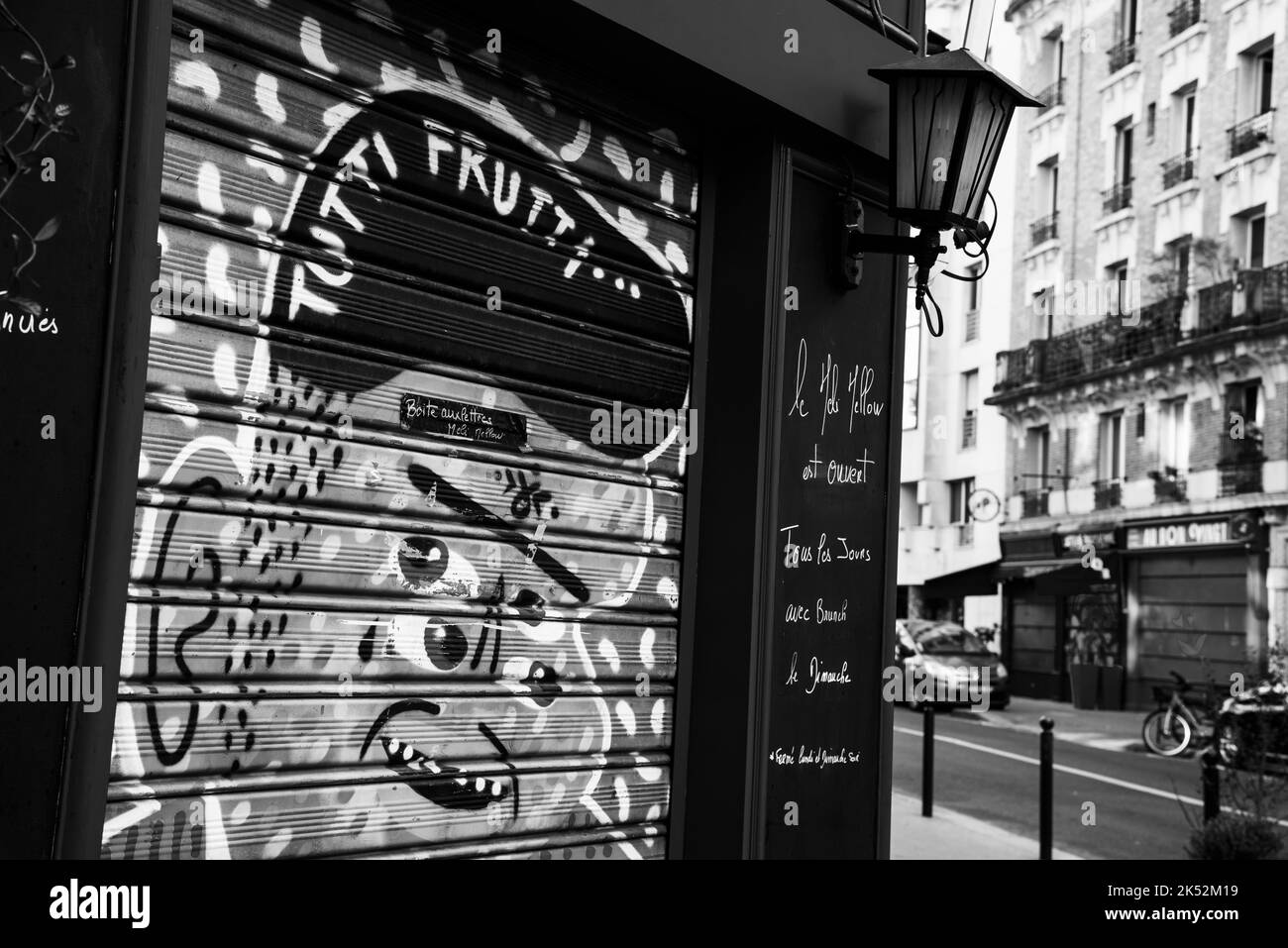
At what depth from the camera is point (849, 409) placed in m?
5.52

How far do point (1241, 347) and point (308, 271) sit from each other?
2440 centimetres

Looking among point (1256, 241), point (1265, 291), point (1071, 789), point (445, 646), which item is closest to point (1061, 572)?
point (1265, 291)

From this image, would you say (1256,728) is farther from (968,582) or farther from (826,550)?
(968,582)

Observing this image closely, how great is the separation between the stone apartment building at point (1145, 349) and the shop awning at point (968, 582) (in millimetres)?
579

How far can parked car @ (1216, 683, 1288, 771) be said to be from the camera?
9609 millimetres

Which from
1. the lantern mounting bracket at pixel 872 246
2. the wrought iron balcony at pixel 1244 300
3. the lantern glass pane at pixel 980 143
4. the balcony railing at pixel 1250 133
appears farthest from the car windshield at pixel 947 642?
the lantern glass pane at pixel 980 143

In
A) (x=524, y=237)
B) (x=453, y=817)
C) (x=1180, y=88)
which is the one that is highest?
(x=1180, y=88)

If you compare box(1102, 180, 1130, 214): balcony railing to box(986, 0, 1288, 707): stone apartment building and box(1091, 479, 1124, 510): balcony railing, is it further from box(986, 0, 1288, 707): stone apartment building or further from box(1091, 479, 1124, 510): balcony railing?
box(1091, 479, 1124, 510): balcony railing

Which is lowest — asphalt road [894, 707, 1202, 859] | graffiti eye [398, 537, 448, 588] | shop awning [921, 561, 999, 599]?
asphalt road [894, 707, 1202, 859]

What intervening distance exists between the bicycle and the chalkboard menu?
1318 cm

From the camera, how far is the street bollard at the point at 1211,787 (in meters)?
9.30

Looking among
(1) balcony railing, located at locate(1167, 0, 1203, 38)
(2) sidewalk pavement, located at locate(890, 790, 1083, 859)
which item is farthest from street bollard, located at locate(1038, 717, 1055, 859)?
(1) balcony railing, located at locate(1167, 0, 1203, 38)
